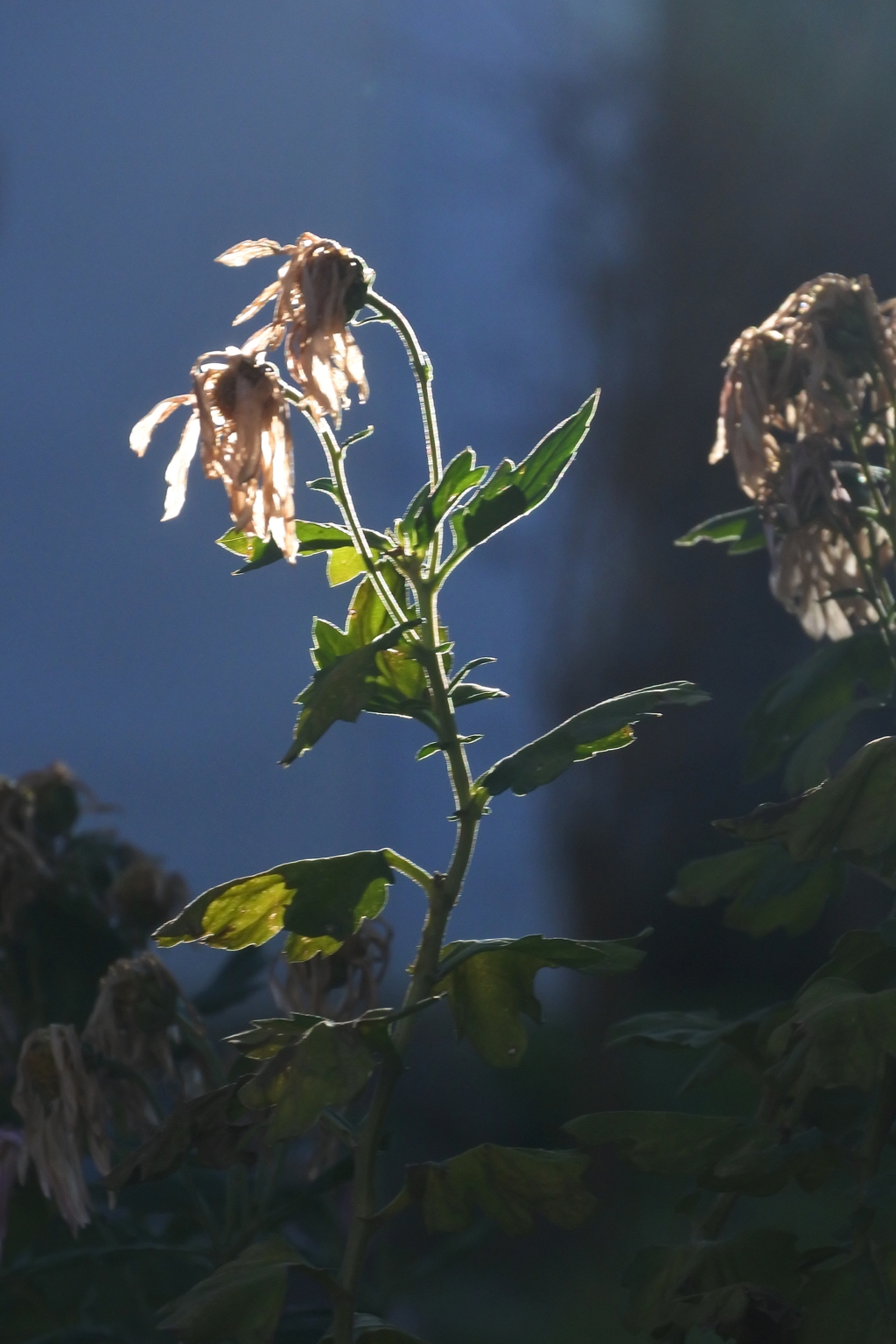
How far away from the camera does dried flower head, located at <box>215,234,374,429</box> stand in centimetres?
53

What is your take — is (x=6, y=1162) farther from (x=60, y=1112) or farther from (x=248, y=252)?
(x=248, y=252)

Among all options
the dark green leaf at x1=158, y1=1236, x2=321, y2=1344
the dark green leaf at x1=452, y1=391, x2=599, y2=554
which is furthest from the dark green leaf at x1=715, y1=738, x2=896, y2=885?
the dark green leaf at x1=158, y1=1236, x2=321, y2=1344

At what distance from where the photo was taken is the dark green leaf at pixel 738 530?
843 millimetres

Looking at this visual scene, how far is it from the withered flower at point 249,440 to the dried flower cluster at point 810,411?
0.30m

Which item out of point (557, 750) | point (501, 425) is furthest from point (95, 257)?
point (557, 750)

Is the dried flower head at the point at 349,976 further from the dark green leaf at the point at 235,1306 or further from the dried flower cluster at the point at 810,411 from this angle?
the dried flower cluster at the point at 810,411

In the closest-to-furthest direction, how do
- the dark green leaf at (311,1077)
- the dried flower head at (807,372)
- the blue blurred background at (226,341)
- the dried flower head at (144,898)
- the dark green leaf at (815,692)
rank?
the dark green leaf at (311,1077) → the dried flower head at (807,372) → the dark green leaf at (815,692) → the dried flower head at (144,898) → the blue blurred background at (226,341)

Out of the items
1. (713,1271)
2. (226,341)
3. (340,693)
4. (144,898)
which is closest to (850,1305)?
(713,1271)

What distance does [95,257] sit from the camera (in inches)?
103

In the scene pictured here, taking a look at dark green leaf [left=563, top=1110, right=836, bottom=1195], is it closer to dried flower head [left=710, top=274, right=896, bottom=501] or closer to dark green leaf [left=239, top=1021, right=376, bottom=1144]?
dark green leaf [left=239, top=1021, right=376, bottom=1144]

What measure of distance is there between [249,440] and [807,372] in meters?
0.34

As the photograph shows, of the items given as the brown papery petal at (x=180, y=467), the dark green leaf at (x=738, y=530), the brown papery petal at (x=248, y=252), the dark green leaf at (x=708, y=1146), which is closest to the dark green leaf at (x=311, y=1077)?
the dark green leaf at (x=708, y=1146)

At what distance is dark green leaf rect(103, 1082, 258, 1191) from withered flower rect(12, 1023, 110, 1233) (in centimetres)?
11

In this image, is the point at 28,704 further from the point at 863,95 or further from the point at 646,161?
the point at 863,95
